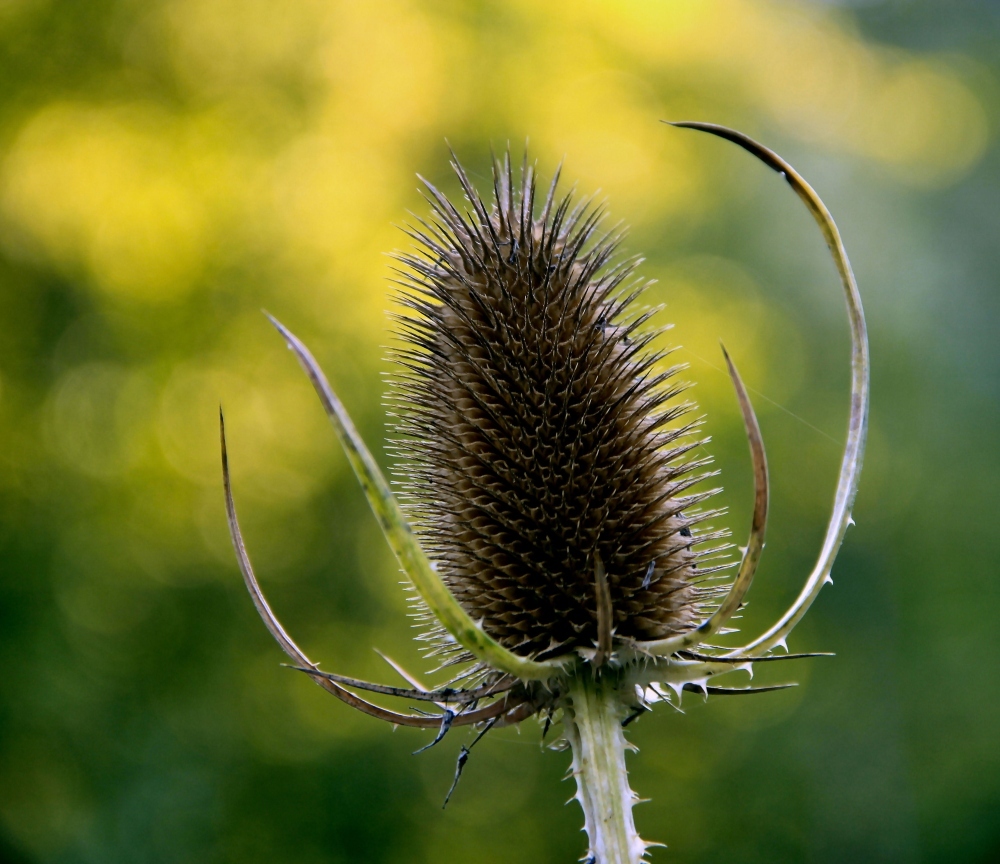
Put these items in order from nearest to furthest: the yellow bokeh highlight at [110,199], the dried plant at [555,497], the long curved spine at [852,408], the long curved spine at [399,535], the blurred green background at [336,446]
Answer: the long curved spine at [399,535] → the long curved spine at [852,408] → the dried plant at [555,497] → the blurred green background at [336,446] → the yellow bokeh highlight at [110,199]

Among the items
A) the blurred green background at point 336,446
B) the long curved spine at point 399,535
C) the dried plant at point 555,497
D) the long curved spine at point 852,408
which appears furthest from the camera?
the blurred green background at point 336,446

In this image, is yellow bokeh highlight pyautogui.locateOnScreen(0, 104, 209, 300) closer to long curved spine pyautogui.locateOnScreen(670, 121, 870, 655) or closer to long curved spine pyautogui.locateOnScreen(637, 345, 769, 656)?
long curved spine pyautogui.locateOnScreen(670, 121, 870, 655)

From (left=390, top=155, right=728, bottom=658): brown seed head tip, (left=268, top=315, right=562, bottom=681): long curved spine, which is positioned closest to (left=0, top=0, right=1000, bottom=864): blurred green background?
(left=390, top=155, right=728, bottom=658): brown seed head tip

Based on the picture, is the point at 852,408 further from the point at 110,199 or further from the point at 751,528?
the point at 110,199

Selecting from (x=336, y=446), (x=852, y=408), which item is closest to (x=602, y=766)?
(x=852, y=408)

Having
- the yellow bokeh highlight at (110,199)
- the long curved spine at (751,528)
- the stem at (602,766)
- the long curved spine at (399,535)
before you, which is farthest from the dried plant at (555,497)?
the yellow bokeh highlight at (110,199)

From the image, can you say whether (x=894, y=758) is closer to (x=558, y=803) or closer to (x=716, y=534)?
(x=558, y=803)

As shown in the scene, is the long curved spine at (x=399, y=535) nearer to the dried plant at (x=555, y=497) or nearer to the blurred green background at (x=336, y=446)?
the dried plant at (x=555, y=497)
